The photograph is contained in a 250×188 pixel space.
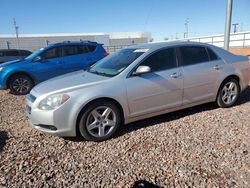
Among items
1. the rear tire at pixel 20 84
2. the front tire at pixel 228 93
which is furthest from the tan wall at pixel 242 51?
the rear tire at pixel 20 84

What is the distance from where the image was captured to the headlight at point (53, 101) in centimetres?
322

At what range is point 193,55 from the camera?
4.31 m

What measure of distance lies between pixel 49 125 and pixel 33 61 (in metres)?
4.50

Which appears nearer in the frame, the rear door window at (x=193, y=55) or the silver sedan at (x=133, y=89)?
the silver sedan at (x=133, y=89)

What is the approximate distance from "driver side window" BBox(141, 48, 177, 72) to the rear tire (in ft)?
15.8

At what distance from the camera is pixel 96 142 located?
3.44 metres

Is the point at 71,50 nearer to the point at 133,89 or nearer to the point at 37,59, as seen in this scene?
the point at 37,59

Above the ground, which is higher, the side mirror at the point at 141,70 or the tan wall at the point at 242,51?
the side mirror at the point at 141,70

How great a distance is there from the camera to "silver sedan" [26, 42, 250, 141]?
3.28 m

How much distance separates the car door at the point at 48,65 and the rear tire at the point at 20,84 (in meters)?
0.33

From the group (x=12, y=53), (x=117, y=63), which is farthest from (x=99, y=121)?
(x=12, y=53)

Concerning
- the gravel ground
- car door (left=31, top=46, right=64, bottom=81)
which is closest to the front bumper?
the gravel ground

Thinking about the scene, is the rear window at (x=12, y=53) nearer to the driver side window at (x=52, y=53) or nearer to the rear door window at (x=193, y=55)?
the driver side window at (x=52, y=53)

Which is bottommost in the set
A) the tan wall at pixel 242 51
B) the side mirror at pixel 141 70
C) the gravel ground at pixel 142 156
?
the gravel ground at pixel 142 156
